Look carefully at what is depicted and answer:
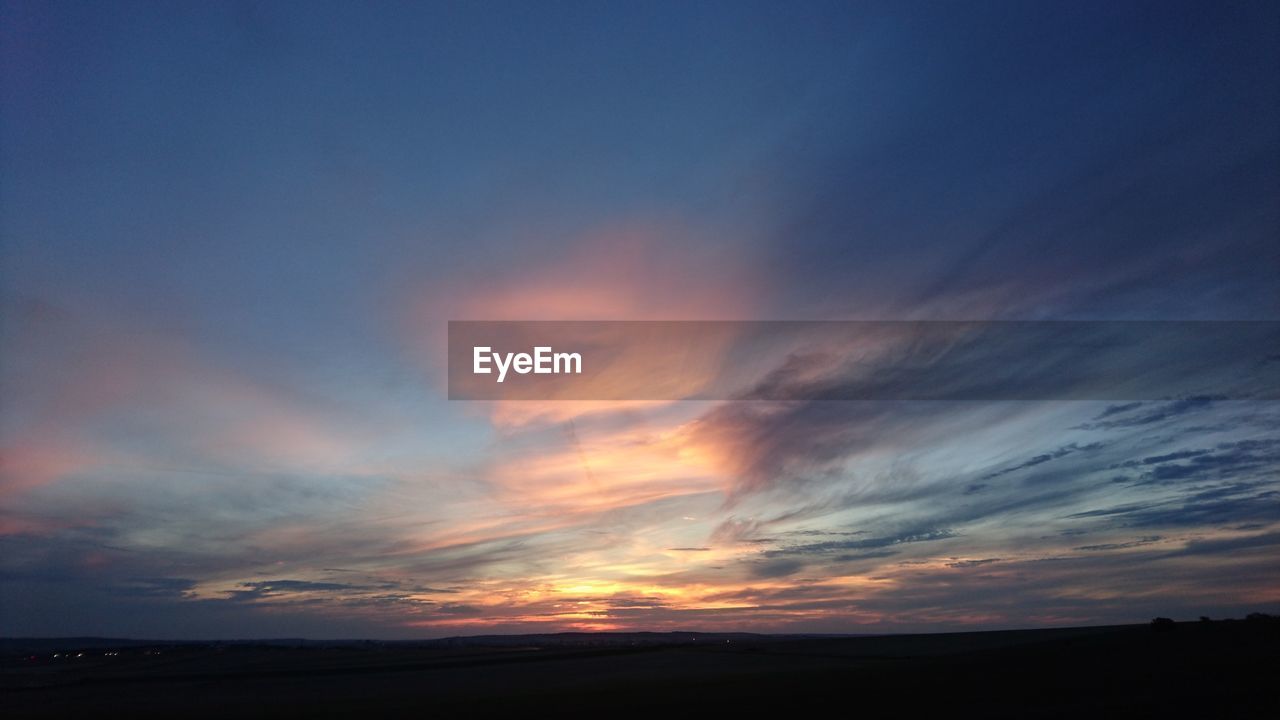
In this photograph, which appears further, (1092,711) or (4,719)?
(4,719)

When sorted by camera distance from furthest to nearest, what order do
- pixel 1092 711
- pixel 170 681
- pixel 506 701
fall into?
pixel 170 681
pixel 506 701
pixel 1092 711

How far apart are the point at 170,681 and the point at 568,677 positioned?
4971 cm

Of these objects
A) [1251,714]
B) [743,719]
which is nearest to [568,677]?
[743,719]

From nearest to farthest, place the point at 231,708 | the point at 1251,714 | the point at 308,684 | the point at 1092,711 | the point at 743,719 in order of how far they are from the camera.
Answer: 1. the point at 1251,714
2. the point at 1092,711
3. the point at 743,719
4. the point at 231,708
5. the point at 308,684

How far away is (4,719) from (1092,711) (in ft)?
244

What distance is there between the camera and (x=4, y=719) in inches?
2298

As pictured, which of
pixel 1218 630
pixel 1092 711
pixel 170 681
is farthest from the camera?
pixel 170 681

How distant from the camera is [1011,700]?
41.0 meters

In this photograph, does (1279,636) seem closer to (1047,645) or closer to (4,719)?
(1047,645)

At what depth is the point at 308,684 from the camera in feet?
267

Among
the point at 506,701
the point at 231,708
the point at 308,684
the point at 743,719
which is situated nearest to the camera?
the point at 743,719

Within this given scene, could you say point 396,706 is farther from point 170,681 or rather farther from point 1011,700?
point 170,681

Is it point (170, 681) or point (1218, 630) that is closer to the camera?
point (1218, 630)

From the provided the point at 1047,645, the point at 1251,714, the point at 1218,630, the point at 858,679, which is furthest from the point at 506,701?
the point at 1218,630
